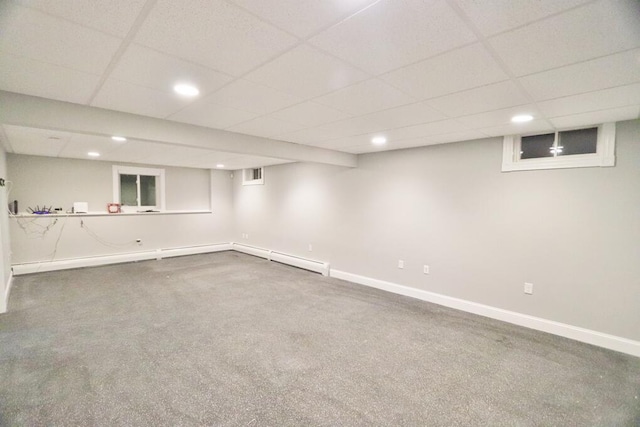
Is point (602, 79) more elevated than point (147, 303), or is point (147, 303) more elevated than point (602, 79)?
point (602, 79)

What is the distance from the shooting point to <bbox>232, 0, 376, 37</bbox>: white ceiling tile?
114 cm

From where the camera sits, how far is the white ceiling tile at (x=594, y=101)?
197 cm

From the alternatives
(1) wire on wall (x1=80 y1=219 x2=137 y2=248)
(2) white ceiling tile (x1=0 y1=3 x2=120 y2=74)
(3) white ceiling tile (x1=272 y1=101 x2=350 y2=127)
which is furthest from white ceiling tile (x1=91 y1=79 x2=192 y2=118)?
(1) wire on wall (x1=80 y1=219 x2=137 y2=248)

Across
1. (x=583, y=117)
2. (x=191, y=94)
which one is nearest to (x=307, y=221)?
(x=191, y=94)

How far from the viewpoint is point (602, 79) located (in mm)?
1778

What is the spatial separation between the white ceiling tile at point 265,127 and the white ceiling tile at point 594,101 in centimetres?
232

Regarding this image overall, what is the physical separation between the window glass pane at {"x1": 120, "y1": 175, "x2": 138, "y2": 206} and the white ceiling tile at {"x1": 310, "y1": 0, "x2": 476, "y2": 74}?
22.6ft

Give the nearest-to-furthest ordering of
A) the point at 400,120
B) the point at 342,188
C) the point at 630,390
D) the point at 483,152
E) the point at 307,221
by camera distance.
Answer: the point at 630,390 < the point at 400,120 < the point at 483,152 < the point at 342,188 < the point at 307,221

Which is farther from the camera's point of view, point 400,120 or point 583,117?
point 400,120

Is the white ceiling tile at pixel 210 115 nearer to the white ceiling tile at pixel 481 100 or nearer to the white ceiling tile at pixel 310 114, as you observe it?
the white ceiling tile at pixel 310 114

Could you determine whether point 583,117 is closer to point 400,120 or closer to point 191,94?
point 400,120

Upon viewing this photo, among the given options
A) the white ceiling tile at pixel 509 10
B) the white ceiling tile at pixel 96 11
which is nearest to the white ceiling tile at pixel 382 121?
the white ceiling tile at pixel 509 10

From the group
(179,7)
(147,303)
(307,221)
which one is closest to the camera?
(179,7)

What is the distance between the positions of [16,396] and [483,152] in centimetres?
511
